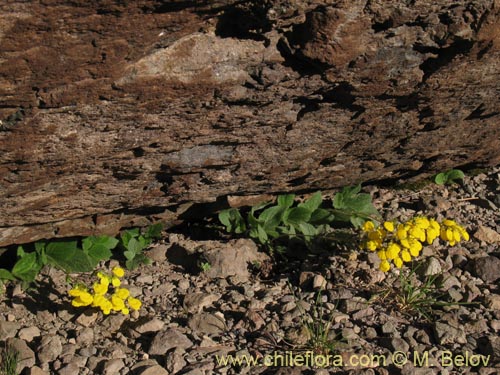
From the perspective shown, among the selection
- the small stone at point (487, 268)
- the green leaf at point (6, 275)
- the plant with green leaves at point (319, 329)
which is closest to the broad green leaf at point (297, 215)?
the plant with green leaves at point (319, 329)

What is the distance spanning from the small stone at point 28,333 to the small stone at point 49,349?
7 centimetres

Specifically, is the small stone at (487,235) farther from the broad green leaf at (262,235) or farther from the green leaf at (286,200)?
the broad green leaf at (262,235)

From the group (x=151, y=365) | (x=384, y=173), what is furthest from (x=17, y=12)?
(x=384, y=173)

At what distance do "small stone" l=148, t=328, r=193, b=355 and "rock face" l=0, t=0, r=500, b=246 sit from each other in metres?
0.57

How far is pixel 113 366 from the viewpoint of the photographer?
2922mm

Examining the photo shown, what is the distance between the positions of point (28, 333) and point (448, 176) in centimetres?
236

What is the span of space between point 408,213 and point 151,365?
1.69 meters

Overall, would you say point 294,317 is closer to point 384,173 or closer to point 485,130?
point 384,173

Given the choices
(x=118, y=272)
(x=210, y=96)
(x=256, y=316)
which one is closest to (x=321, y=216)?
(x=256, y=316)

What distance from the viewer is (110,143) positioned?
2.71m

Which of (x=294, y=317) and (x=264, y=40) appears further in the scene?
(x=294, y=317)


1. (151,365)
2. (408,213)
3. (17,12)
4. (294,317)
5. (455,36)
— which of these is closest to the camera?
(17,12)

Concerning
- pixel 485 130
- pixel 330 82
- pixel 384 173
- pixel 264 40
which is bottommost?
pixel 384 173

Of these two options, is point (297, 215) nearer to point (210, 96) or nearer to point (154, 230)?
point (154, 230)
